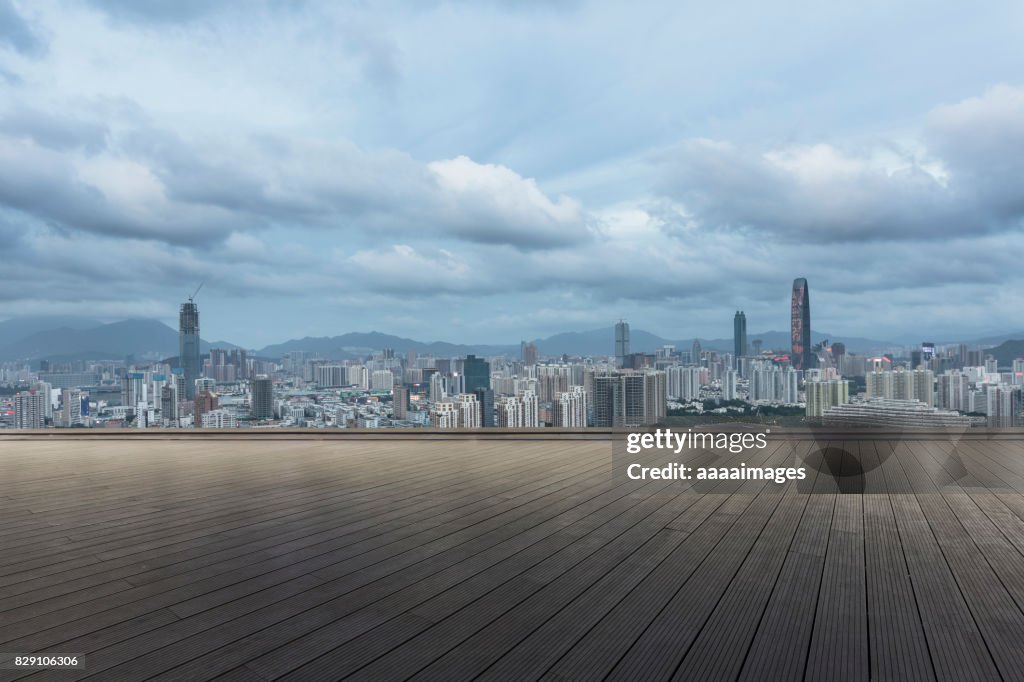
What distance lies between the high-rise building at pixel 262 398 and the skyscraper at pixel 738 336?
6.10 metres

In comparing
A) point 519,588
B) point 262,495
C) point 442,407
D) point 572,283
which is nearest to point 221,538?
point 262,495

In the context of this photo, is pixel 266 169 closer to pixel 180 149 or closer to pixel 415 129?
pixel 180 149

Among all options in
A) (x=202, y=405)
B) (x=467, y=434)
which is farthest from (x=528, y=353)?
(x=202, y=405)

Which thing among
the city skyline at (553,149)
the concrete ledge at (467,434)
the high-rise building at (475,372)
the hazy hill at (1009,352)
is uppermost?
the city skyline at (553,149)

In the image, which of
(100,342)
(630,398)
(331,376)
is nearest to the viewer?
(630,398)

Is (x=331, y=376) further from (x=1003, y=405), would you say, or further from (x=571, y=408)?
(x=1003, y=405)

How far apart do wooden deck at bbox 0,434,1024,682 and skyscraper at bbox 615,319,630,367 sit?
3738 millimetres

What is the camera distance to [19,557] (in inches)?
101

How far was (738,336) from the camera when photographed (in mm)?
8227

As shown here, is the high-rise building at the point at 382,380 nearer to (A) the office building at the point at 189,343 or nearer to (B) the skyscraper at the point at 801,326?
(A) the office building at the point at 189,343

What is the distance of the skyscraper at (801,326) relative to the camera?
7129mm

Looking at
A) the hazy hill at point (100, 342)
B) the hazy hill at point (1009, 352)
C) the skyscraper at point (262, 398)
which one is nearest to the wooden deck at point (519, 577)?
the hazy hill at point (1009, 352)

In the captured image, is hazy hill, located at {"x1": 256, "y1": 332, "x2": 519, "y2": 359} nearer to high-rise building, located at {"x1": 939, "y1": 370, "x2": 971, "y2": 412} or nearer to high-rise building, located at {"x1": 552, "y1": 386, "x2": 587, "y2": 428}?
high-rise building, located at {"x1": 552, "y1": 386, "x2": 587, "y2": 428}

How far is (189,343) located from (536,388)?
5801 millimetres
